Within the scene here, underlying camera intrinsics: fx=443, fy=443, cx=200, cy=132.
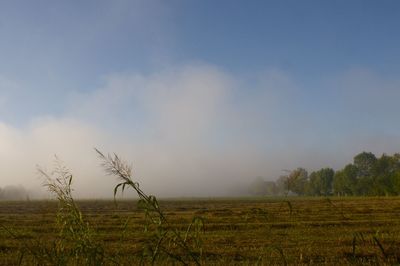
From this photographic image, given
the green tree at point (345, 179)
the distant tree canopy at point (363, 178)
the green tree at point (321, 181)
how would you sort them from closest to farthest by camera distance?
the distant tree canopy at point (363, 178) < the green tree at point (345, 179) < the green tree at point (321, 181)

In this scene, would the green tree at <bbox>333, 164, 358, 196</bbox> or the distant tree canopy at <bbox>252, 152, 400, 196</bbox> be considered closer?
the distant tree canopy at <bbox>252, 152, 400, 196</bbox>

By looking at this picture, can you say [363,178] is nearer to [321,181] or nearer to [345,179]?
[345,179]

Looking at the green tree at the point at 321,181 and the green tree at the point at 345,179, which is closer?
the green tree at the point at 345,179

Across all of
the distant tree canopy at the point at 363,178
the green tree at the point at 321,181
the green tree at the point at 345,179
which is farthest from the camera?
the green tree at the point at 321,181

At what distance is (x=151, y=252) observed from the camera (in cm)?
366

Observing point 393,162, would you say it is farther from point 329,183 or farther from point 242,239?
point 242,239

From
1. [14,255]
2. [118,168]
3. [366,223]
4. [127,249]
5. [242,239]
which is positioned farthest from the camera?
[366,223]

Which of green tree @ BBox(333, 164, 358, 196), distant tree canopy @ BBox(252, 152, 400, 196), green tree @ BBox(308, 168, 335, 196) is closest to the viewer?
distant tree canopy @ BBox(252, 152, 400, 196)

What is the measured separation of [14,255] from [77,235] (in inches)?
438

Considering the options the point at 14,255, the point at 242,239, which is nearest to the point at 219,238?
the point at 242,239

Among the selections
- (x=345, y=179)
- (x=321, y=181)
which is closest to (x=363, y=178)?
(x=345, y=179)

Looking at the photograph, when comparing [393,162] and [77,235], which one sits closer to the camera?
[77,235]

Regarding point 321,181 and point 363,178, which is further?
point 321,181

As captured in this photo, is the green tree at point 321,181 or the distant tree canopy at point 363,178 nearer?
the distant tree canopy at point 363,178
